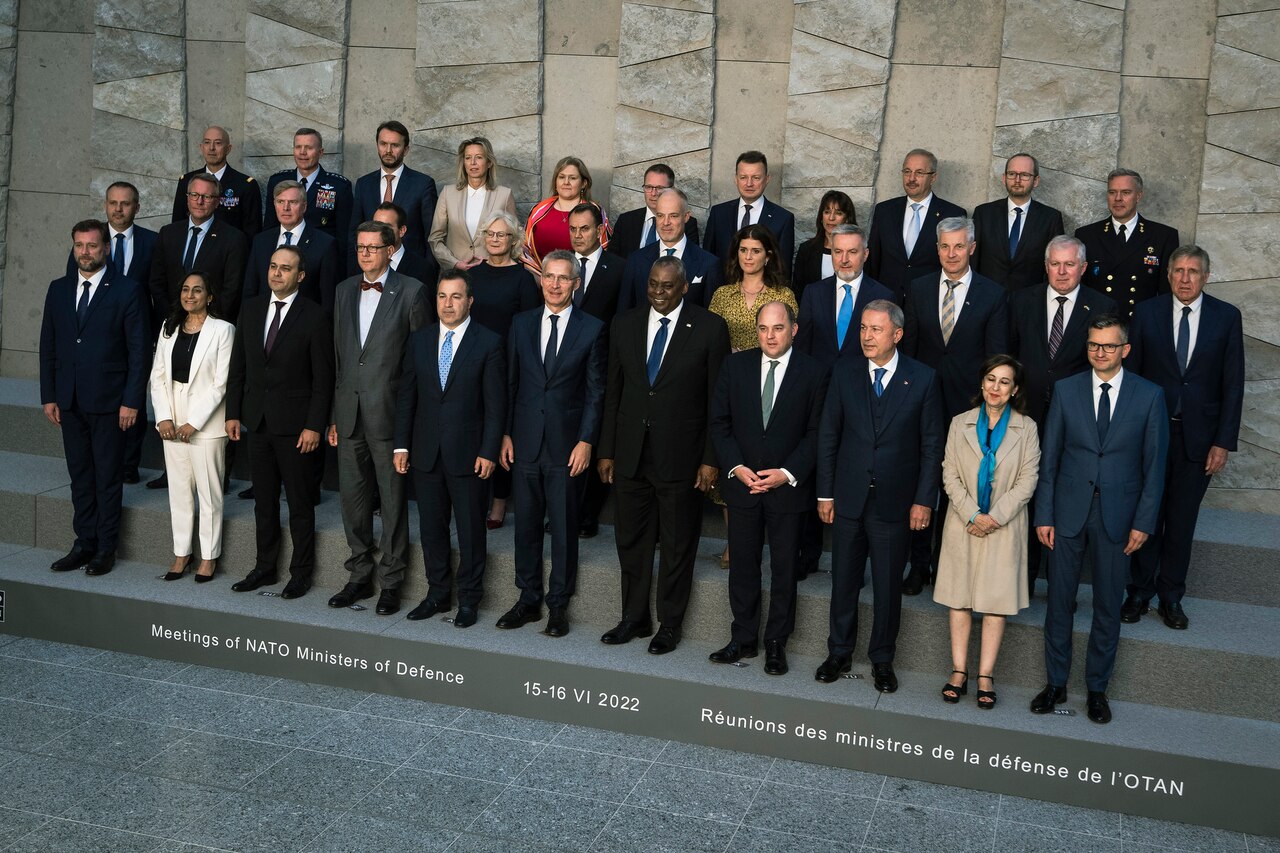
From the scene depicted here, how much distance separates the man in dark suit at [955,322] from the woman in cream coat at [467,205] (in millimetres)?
2391

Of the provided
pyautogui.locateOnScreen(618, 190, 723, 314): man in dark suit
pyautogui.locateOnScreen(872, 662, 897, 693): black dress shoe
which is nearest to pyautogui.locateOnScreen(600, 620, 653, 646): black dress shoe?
pyautogui.locateOnScreen(872, 662, 897, 693): black dress shoe

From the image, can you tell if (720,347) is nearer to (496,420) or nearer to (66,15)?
(496,420)

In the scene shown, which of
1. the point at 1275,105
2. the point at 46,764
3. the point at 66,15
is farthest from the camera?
the point at 66,15

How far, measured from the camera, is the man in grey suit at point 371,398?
612 cm

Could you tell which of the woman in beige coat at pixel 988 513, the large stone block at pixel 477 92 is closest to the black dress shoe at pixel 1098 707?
the woman in beige coat at pixel 988 513

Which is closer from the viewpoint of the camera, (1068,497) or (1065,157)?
(1068,497)

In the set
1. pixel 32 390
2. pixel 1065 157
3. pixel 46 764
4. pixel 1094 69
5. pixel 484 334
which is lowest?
pixel 46 764

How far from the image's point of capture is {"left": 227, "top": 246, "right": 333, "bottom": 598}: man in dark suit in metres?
6.25

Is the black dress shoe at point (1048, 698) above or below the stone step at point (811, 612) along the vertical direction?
below

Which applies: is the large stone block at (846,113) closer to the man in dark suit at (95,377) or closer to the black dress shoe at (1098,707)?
the black dress shoe at (1098,707)

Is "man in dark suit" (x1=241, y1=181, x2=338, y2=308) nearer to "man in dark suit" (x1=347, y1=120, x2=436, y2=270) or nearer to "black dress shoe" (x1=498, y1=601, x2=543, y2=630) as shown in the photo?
"man in dark suit" (x1=347, y1=120, x2=436, y2=270)

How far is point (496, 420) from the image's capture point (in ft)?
19.4

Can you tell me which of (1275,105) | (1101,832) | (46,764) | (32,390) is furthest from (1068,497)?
(32,390)

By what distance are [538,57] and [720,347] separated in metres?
3.29
